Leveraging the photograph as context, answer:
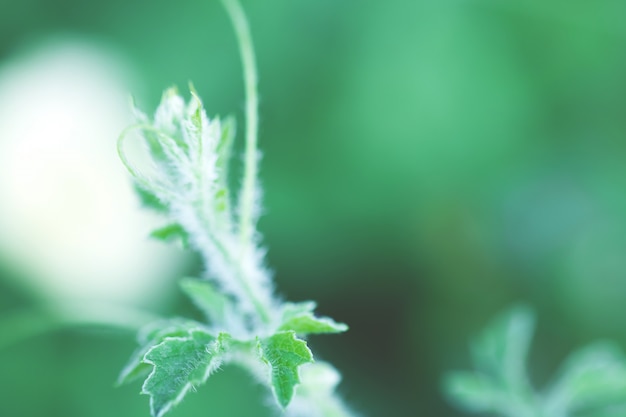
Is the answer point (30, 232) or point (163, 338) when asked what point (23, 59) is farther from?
point (163, 338)

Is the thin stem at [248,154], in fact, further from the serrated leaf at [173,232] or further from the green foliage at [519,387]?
the green foliage at [519,387]

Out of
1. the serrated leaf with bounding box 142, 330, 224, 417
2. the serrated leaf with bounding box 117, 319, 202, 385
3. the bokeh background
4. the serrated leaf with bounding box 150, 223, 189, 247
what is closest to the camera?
the serrated leaf with bounding box 142, 330, 224, 417

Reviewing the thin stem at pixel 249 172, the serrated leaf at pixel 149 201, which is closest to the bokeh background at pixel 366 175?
the serrated leaf at pixel 149 201

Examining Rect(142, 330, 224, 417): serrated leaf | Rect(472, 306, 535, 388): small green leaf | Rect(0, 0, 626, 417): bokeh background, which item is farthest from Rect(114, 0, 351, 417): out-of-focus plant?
Rect(0, 0, 626, 417): bokeh background

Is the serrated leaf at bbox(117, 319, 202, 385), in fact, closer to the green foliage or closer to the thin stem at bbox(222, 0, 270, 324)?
the thin stem at bbox(222, 0, 270, 324)

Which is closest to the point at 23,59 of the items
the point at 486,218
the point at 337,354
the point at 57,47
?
the point at 57,47

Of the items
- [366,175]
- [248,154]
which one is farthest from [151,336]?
[366,175]

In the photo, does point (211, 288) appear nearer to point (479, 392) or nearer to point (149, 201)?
point (149, 201)
